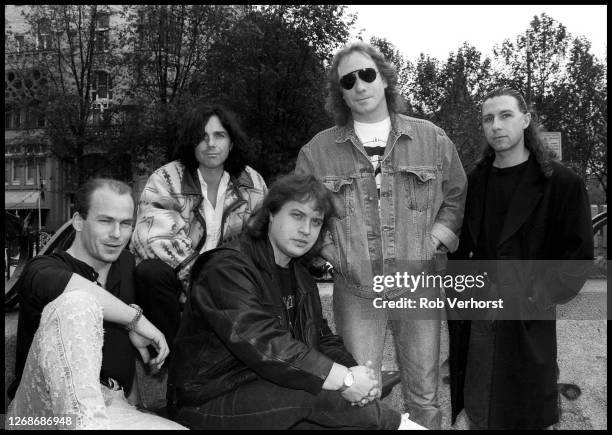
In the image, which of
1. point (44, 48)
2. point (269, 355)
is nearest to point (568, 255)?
point (269, 355)

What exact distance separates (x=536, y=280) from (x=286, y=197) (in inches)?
56.8

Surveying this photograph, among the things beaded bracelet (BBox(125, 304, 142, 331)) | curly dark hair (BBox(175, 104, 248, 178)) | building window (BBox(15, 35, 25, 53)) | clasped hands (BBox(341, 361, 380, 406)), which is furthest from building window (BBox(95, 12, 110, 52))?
clasped hands (BBox(341, 361, 380, 406))

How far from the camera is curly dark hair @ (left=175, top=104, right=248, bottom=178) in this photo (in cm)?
383

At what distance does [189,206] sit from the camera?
3682 millimetres

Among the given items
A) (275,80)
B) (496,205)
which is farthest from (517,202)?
(275,80)

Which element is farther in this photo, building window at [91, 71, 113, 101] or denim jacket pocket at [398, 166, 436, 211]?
building window at [91, 71, 113, 101]

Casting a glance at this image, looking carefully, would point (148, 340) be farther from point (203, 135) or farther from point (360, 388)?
point (203, 135)

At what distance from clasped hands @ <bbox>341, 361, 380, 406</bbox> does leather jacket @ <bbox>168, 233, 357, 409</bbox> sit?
0.11 m

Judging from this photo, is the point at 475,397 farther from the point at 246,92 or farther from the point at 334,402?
the point at 246,92

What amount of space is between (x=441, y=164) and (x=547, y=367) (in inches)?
48.8

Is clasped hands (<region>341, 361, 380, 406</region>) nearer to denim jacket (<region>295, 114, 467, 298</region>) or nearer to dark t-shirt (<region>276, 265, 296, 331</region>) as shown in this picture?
dark t-shirt (<region>276, 265, 296, 331</region>)

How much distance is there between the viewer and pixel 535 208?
3.32m

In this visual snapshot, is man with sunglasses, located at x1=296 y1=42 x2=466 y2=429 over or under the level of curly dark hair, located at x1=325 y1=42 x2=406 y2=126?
under

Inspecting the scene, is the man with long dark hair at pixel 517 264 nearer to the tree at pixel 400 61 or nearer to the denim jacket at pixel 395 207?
the denim jacket at pixel 395 207
